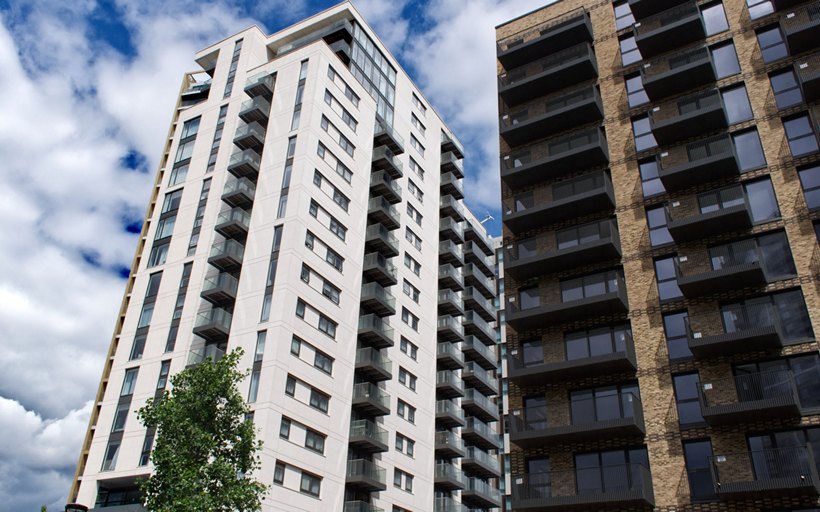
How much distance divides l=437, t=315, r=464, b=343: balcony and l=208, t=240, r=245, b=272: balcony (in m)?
22.1

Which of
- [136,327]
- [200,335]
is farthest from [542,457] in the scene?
[136,327]

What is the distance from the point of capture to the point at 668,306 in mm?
32812

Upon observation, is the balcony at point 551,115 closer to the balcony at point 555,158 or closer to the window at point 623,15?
the balcony at point 555,158

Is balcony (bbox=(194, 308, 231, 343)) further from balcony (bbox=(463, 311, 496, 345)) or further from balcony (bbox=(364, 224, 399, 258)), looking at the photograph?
balcony (bbox=(463, 311, 496, 345))

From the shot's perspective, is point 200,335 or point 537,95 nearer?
point 537,95

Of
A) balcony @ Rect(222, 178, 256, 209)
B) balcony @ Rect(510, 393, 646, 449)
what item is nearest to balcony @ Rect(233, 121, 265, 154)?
balcony @ Rect(222, 178, 256, 209)

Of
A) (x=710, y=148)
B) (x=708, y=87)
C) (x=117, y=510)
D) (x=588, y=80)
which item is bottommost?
(x=117, y=510)

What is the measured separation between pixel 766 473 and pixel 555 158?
18.9 metres

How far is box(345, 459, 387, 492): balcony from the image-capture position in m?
47.3

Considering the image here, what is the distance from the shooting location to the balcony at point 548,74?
40.8 m

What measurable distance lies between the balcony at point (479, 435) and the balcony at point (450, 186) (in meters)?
24.1

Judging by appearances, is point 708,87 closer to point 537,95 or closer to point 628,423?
point 537,95

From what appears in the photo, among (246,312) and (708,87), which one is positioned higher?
(708,87)

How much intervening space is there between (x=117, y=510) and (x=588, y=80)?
1548 inches
